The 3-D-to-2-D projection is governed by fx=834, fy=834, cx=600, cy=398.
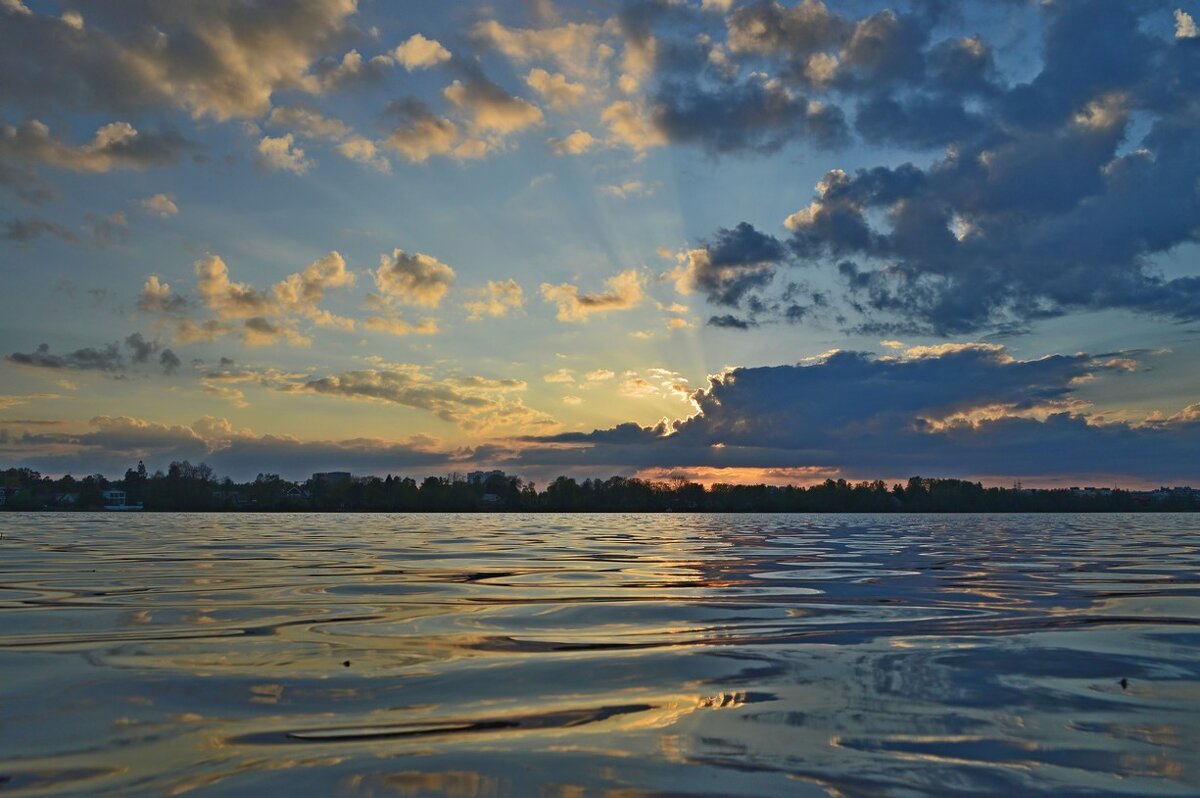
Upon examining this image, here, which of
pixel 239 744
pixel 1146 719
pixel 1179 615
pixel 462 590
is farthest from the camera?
pixel 462 590

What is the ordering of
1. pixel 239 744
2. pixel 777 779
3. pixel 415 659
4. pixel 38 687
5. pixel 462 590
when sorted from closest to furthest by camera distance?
pixel 777 779 → pixel 239 744 → pixel 38 687 → pixel 415 659 → pixel 462 590

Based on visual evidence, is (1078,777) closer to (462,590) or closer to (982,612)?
(982,612)

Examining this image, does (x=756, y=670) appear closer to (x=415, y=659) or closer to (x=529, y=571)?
(x=415, y=659)

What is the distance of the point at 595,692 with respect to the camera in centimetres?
809

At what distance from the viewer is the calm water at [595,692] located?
5.58m

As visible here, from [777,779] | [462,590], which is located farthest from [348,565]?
[777,779]

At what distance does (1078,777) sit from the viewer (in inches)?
218

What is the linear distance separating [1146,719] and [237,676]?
335 inches

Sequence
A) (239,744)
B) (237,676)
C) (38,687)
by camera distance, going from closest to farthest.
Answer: (239,744)
(38,687)
(237,676)

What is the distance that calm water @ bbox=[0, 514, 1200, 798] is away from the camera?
5578 millimetres

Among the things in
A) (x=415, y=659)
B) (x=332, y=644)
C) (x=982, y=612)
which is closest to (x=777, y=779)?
(x=415, y=659)

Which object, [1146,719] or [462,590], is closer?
[1146,719]

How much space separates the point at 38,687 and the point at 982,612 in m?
13.5

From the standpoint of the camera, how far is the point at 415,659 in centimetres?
959
